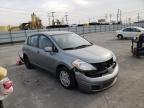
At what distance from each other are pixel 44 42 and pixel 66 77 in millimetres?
1772

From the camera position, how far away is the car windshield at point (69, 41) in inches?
229

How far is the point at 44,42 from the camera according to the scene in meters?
6.49

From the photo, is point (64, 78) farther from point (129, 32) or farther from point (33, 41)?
point (129, 32)

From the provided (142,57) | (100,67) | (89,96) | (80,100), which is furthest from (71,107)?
(142,57)

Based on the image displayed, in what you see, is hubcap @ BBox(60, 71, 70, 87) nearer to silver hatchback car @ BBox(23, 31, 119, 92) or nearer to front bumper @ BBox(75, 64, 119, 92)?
silver hatchback car @ BBox(23, 31, 119, 92)

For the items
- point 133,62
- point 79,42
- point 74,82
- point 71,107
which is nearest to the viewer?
point 71,107

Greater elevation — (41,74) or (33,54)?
(33,54)

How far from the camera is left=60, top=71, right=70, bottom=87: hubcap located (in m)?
5.22

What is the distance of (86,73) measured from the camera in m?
4.76

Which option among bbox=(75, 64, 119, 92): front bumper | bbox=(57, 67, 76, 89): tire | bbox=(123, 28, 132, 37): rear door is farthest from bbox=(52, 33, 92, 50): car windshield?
bbox=(123, 28, 132, 37): rear door

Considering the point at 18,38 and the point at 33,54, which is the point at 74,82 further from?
the point at 18,38

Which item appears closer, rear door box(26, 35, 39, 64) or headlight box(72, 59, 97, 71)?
headlight box(72, 59, 97, 71)

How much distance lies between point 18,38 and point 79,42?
21.5m

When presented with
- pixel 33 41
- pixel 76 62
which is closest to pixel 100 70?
pixel 76 62
